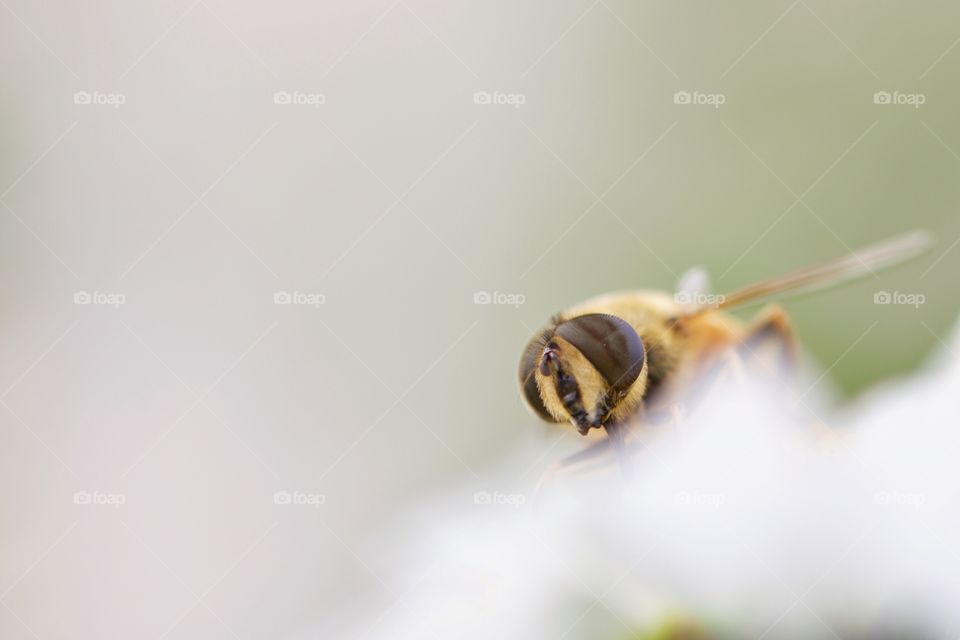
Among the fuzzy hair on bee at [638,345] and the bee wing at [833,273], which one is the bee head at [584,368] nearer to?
the fuzzy hair on bee at [638,345]

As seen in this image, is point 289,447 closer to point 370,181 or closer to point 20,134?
point 370,181

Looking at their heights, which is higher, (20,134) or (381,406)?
(20,134)

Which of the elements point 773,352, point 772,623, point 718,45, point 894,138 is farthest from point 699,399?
point 718,45

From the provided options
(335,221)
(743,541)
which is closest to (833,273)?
(743,541)

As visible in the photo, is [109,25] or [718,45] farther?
[109,25]

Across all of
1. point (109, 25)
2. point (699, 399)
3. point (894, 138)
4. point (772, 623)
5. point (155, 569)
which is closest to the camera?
point (772, 623)

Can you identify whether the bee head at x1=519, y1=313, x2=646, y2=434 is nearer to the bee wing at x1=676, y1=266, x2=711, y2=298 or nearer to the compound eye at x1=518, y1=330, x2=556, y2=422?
the compound eye at x1=518, y1=330, x2=556, y2=422

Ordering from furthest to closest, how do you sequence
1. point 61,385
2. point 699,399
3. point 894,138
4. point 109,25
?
point 109,25 → point 61,385 → point 894,138 → point 699,399
